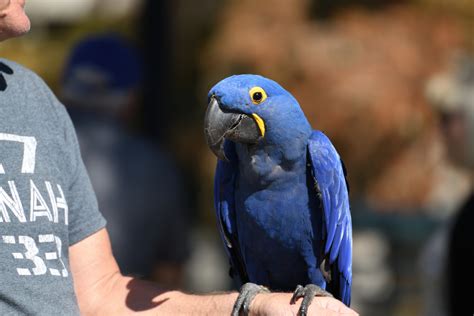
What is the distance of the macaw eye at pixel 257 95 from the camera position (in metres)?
2.46

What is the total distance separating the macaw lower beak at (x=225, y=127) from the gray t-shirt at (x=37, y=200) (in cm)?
38

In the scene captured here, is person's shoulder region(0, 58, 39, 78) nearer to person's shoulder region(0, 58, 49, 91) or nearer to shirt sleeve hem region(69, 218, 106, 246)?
person's shoulder region(0, 58, 49, 91)

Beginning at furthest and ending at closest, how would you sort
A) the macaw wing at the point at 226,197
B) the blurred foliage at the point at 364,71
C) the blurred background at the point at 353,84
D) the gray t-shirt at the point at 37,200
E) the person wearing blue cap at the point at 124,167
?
the blurred foliage at the point at 364,71 < the blurred background at the point at 353,84 < the person wearing blue cap at the point at 124,167 < the macaw wing at the point at 226,197 < the gray t-shirt at the point at 37,200

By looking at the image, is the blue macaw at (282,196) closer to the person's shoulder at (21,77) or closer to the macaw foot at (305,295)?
the macaw foot at (305,295)

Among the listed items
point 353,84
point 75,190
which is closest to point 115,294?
point 75,190

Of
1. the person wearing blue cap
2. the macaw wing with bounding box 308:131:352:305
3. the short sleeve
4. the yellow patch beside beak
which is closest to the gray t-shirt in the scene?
the short sleeve

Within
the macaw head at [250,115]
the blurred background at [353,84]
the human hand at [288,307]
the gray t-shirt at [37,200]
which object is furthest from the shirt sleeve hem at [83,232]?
the blurred background at [353,84]

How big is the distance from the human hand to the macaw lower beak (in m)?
0.43

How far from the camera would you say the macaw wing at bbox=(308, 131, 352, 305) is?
2.61m

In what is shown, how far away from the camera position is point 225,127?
7.94 feet

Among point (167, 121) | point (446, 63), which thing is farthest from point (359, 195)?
point (167, 121)

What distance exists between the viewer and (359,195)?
20.4 feet

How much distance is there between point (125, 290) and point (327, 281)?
626 millimetres

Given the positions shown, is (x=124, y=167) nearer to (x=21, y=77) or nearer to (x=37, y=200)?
(x=21, y=77)
